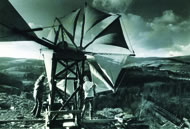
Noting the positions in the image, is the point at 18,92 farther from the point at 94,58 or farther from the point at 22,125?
the point at 94,58

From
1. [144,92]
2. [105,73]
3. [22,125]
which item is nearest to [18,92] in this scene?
[22,125]

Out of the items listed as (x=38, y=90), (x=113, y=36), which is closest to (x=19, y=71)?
(x=38, y=90)

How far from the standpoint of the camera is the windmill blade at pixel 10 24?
504 centimetres

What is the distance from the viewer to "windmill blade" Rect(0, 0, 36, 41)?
5.04 metres

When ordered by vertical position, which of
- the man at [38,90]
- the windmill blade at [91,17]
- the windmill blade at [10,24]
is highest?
the windmill blade at [91,17]

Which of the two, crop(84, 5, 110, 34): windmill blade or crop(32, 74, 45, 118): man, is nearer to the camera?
crop(32, 74, 45, 118): man

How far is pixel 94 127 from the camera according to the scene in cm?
774

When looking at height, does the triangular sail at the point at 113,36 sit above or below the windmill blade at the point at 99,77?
above

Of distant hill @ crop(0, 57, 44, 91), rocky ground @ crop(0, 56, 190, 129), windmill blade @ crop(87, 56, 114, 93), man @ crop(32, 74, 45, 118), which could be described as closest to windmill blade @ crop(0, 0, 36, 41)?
man @ crop(32, 74, 45, 118)

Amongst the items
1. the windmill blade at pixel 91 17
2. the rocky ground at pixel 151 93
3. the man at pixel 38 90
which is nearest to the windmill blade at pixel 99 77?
the windmill blade at pixel 91 17

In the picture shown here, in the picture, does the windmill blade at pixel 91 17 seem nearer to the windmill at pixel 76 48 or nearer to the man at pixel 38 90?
the windmill at pixel 76 48

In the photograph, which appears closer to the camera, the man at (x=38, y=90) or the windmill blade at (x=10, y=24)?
the windmill blade at (x=10, y=24)

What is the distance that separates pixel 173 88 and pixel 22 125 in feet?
40.6

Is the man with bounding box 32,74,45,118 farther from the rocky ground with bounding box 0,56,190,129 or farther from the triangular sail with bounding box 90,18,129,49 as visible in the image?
the rocky ground with bounding box 0,56,190,129
